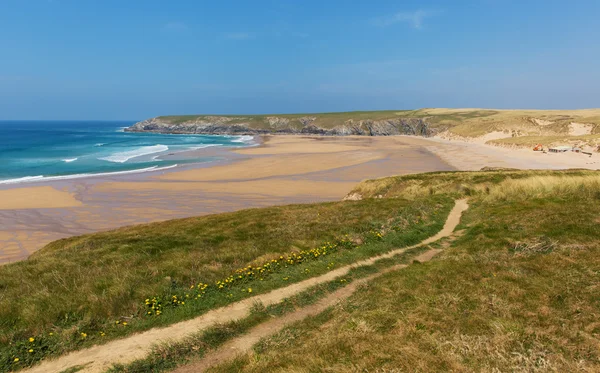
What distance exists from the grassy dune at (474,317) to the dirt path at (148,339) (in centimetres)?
190

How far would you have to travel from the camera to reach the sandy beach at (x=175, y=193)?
93.9 feet

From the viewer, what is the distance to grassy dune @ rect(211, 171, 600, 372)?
230 inches

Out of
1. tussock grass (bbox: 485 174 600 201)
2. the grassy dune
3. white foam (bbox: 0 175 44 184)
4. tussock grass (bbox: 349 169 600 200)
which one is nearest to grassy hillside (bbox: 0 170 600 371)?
the grassy dune

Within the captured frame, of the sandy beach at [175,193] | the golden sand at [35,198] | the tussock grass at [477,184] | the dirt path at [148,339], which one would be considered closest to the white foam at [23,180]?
the sandy beach at [175,193]

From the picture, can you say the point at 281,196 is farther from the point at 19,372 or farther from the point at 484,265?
the point at 19,372

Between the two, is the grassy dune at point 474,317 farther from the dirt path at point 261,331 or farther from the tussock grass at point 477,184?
the tussock grass at point 477,184

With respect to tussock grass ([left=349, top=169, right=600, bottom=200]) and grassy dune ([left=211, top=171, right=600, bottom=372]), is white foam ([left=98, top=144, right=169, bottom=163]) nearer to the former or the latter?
tussock grass ([left=349, top=169, right=600, bottom=200])

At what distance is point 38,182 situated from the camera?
48031mm

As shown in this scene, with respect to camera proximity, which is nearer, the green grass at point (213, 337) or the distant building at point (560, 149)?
the green grass at point (213, 337)

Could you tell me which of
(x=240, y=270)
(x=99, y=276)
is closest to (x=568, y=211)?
(x=240, y=270)

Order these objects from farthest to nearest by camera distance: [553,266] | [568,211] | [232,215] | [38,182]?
[38,182] < [232,215] < [568,211] < [553,266]

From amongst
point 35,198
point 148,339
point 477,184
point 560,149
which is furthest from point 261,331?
point 560,149

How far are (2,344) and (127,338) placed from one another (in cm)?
297

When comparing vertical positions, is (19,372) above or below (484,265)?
below
